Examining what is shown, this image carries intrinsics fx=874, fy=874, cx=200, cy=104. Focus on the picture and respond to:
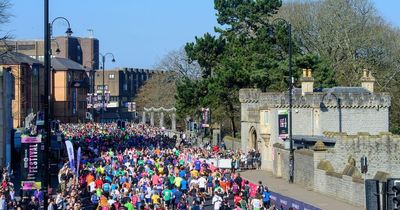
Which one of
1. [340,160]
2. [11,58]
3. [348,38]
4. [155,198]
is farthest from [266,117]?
[348,38]

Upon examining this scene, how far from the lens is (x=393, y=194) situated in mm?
11539

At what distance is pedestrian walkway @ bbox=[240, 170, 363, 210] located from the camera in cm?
3390

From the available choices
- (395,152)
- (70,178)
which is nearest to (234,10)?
(395,152)

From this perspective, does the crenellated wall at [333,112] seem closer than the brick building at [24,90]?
Yes

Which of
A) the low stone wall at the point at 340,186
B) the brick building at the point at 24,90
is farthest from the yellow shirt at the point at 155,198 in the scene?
the brick building at the point at 24,90

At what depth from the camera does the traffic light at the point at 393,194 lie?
37.4ft

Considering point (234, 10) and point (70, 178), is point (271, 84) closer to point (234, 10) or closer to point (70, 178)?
point (234, 10)

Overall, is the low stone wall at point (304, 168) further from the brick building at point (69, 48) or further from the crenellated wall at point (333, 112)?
the brick building at point (69, 48)

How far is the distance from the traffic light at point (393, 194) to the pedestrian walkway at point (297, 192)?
21104mm

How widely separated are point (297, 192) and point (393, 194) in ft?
93.1

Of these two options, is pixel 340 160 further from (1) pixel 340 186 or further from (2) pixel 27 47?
(2) pixel 27 47

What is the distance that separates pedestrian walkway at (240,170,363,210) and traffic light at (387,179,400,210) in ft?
69.2

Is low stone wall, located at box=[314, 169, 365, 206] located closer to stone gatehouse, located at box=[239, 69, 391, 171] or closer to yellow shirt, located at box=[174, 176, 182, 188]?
yellow shirt, located at box=[174, 176, 182, 188]

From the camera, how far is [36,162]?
27672 millimetres
